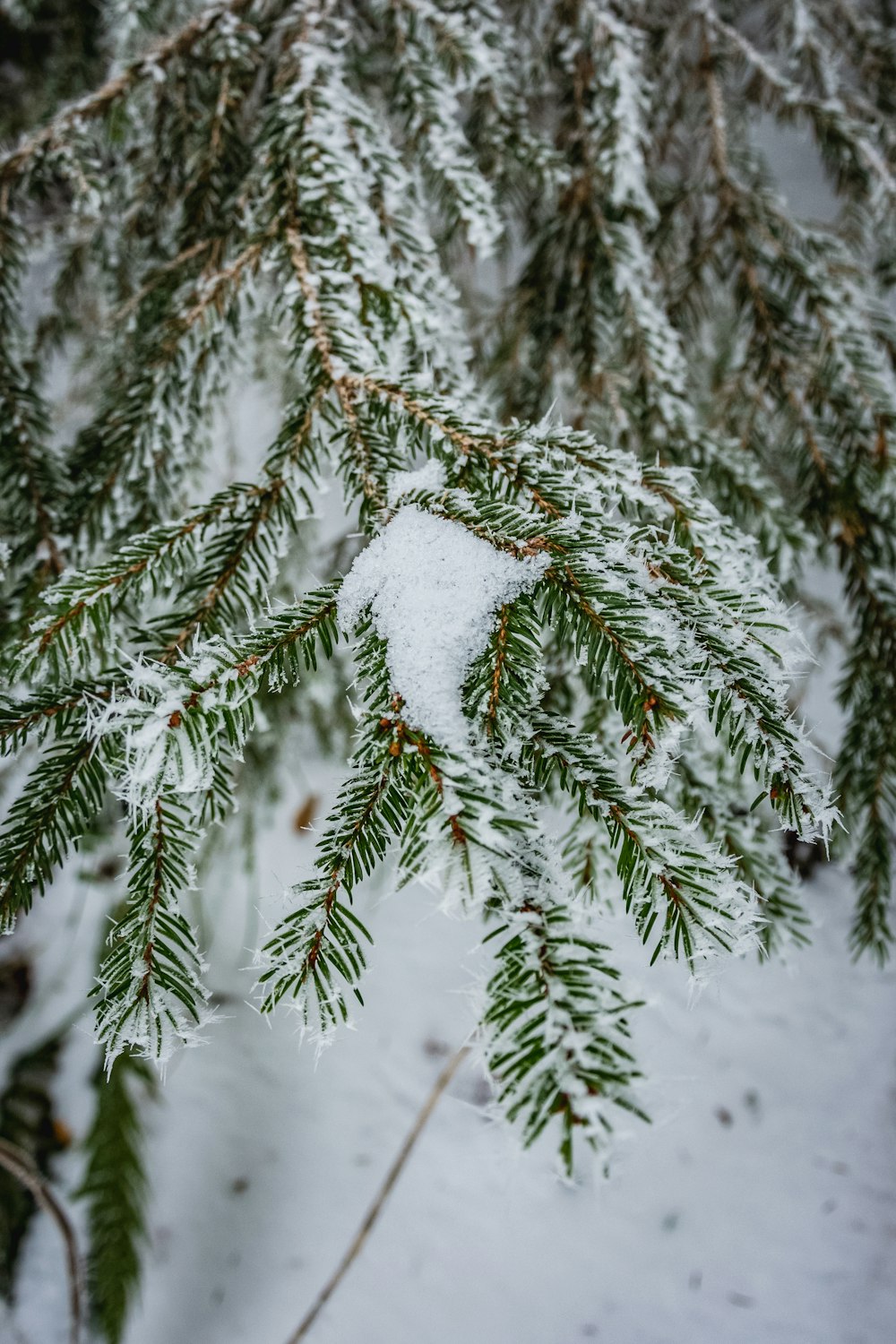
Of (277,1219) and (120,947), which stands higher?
(120,947)

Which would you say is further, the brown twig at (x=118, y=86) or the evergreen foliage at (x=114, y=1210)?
the evergreen foliage at (x=114, y=1210)

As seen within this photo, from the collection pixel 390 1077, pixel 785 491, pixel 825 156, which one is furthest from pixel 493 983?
pixel 390 1077

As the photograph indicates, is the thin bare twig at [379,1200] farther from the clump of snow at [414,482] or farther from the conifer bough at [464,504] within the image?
the clump of snow at [414,482]

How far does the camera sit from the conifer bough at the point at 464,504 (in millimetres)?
562

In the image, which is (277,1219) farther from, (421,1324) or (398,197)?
(398,197)

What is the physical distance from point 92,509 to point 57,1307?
2.39 metres

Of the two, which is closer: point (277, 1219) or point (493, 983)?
point (493, 983)

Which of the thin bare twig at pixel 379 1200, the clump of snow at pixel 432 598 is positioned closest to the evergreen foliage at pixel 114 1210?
the thin bare twig at pixel 379 1200

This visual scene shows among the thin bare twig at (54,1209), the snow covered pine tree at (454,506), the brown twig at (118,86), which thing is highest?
the brown twig at (118,86)

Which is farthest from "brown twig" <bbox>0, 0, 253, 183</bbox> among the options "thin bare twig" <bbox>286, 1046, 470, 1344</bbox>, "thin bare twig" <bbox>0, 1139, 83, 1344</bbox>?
"thin bare twig" <bbox>0, 1139, 83, 1344</bbox>

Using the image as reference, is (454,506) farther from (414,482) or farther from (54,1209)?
(54,1209)

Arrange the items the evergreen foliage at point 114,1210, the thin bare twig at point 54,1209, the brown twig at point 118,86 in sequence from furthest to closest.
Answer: the thin bare twig at point 54,1209, the evergreen foliage at point 114,1210, the brown twig at point 118,86

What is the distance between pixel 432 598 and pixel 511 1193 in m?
2.46

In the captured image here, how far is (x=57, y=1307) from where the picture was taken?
2.11m
